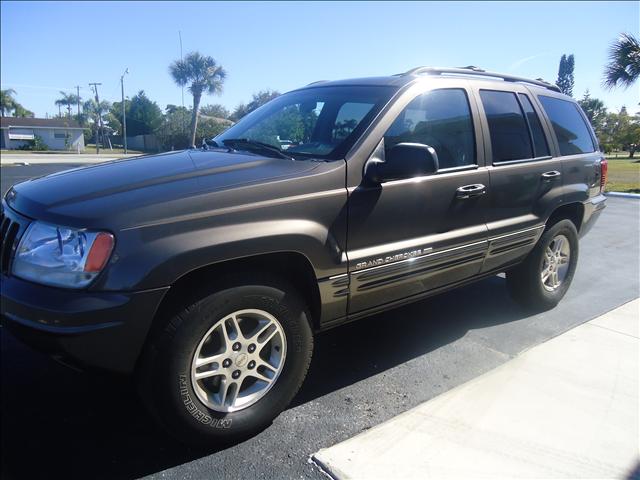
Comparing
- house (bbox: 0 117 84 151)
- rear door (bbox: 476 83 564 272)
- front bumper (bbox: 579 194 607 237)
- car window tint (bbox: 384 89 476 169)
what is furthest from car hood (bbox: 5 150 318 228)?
house (bbox: 0 117 84 151)

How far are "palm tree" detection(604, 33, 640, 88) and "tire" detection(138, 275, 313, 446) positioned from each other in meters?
14.9

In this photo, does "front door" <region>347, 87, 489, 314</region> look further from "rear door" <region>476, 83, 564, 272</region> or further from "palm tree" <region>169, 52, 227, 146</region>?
"palm tree" <region>169, 52, 227, 146</region>

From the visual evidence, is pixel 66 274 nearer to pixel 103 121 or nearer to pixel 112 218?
pixel 112 218

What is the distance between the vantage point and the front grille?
231 centimetres

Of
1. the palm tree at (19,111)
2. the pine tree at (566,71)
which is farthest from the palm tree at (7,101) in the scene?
the pine tree at (566,71)

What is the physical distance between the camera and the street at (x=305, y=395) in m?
2.35

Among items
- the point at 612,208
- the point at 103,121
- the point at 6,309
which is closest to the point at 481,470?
the point at 6,309

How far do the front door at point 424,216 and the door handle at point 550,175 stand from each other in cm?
81

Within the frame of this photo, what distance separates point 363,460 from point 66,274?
1.61 m

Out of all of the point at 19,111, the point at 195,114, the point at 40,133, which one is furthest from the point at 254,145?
the point at 19,111

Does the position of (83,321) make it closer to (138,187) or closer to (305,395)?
(138,187)

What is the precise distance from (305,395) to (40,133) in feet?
249

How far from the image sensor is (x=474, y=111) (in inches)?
142

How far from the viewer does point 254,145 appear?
3.38m
